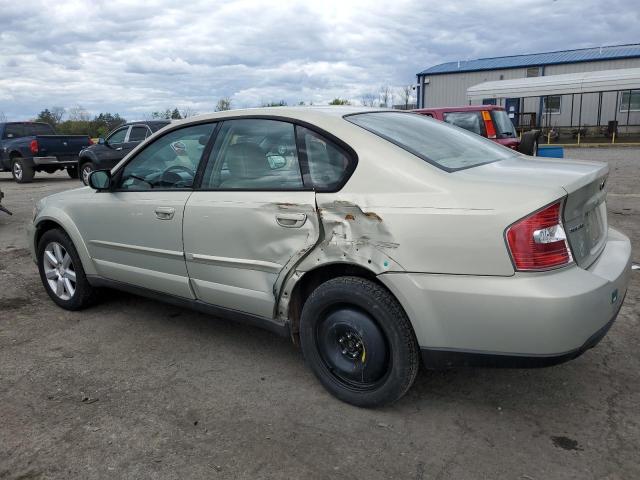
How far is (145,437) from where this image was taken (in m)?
2.74

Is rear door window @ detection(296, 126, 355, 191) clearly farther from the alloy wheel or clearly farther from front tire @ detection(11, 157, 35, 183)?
front tire @ detection(11, 157, 35, 183)

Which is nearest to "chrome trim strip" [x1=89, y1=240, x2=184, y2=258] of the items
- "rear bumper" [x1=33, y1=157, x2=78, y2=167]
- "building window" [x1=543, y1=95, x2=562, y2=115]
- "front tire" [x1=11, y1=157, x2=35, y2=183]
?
"rear bumper" [x1=33, y1=157, x2=78, y2=167]

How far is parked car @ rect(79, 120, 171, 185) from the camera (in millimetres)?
13000

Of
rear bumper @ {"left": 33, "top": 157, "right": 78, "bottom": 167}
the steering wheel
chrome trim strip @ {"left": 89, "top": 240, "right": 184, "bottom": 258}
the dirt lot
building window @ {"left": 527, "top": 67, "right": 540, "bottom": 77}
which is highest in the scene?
building window @ {"left": 527, "top": 67, "right": 540, "bottom": 77}

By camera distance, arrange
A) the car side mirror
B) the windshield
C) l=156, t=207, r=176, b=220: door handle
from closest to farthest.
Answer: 1. l=156, t=207, r=176, b=220: door handle
2. the car side mirror
3. the windshield

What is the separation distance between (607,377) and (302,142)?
2280mm

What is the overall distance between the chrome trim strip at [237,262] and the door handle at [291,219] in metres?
0.24

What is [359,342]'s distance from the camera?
288 cm

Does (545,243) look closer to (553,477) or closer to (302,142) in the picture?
(553,477)

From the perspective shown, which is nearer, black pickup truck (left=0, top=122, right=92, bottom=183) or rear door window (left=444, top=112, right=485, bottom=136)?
rear door window (left=444, top=112, right=485, bottom=136)

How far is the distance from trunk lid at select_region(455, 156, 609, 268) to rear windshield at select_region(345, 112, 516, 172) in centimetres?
14

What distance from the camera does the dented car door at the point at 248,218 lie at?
301 cm

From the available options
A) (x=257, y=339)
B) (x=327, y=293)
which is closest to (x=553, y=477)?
(x=327, y=293)

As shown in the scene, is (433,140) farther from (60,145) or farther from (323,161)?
(60,145)
